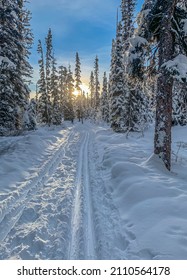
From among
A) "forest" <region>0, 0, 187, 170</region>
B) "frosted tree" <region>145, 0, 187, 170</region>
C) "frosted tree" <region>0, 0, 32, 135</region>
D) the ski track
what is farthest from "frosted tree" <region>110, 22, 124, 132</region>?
the ski track

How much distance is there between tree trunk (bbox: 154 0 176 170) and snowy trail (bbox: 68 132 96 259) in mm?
3463

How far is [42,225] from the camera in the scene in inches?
264

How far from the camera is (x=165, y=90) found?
35.3ft

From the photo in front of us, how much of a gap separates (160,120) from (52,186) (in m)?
5.09

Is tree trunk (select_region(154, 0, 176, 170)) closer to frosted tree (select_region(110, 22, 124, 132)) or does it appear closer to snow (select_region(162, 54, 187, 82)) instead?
snow (select_region(162, 54, 187, 82))

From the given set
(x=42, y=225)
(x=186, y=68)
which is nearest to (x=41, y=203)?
(x=42, y=225)

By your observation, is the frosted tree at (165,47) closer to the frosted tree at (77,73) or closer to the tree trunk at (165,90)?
the tree trunk at (165,90)

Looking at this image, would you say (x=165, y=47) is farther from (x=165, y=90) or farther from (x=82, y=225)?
(x=82, y=225)

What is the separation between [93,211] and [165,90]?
588 centimetres

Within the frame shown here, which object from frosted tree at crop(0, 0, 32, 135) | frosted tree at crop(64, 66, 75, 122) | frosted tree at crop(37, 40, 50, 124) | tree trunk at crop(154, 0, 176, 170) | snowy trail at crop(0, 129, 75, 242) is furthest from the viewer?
frosted tree at crop(64, 66, 75, 122)

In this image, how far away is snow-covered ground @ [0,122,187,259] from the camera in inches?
219

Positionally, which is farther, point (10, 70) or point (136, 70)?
point (10, 70)

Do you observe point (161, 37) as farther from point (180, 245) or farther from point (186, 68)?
point (180, 245)

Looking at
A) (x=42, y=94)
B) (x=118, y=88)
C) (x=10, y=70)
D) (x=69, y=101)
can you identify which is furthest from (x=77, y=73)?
(x=10, y=70)
